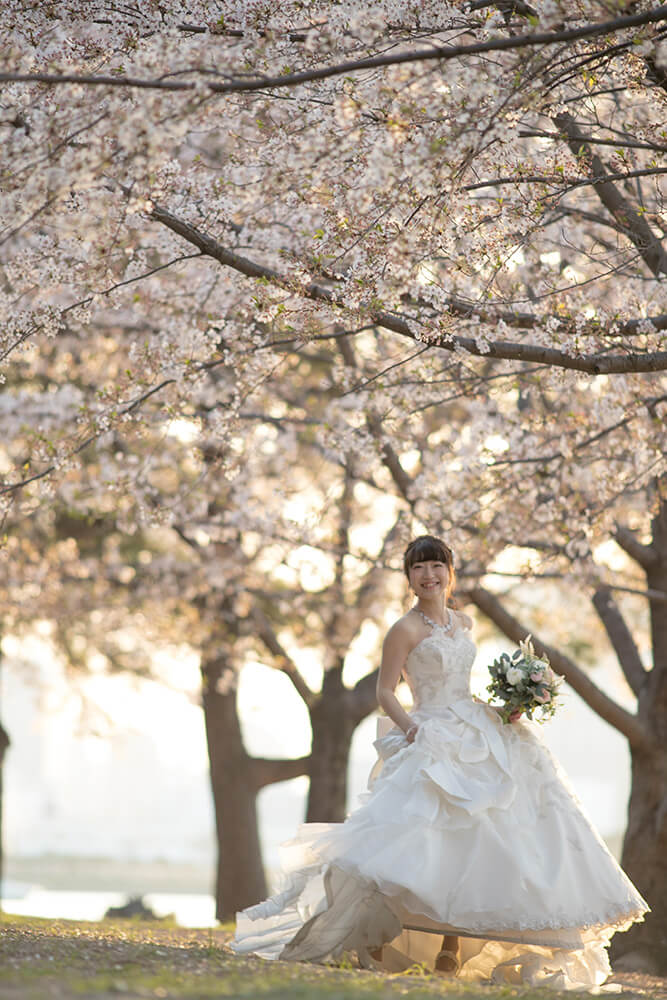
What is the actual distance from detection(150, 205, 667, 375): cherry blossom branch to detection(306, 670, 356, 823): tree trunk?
256 inches

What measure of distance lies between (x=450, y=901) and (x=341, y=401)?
415 cm

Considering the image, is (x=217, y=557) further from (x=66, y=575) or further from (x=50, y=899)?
(x=50, y=899)

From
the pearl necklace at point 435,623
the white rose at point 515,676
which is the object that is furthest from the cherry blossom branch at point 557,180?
the white rose at point 515,676

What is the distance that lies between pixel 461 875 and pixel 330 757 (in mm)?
5889

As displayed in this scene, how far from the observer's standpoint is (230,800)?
11.5 m

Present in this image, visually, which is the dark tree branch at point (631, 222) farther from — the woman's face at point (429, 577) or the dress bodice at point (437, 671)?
the dress bodice at point (437, 671)

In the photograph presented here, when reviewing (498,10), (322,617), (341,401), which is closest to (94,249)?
(498,10)

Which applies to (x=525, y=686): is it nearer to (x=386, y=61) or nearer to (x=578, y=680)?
(x=578, y=680)

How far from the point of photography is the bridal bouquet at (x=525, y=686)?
5957 mm

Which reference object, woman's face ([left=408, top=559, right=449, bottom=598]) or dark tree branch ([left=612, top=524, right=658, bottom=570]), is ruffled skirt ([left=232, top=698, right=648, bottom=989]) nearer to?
woman's face ([left=408, top=559, right=449, bottom=598])

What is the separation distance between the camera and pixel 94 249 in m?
5.17

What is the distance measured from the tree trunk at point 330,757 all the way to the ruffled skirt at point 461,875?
515cm

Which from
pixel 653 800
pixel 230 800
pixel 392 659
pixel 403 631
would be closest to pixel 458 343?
pixel 403 631

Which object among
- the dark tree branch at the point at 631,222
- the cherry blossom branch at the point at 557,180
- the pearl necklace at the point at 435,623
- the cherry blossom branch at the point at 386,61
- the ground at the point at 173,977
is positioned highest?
the dark tree branch at the point at 631,222
